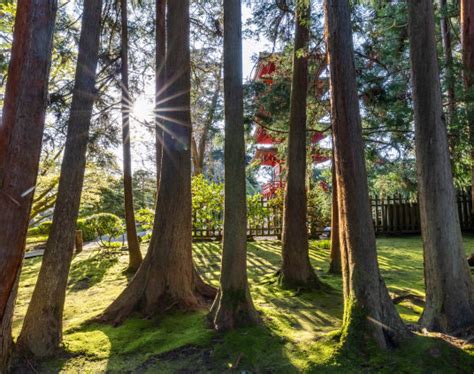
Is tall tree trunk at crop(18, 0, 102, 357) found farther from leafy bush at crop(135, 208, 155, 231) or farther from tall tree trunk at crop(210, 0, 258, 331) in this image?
leafy bush at crop(135, 208, 155, 231)

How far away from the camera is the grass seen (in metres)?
2.77

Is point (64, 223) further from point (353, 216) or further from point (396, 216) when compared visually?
point (396, 216)

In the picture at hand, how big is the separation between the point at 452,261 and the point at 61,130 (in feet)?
22.4

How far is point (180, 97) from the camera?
16.0 ft

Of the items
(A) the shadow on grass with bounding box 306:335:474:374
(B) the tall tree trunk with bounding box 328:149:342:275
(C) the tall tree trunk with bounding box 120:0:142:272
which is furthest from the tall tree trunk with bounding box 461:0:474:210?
(C) the tall tree trunk with bounding box 120:0:142:272

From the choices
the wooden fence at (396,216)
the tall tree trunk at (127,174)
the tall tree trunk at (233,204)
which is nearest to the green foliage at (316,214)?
the wooden fence at (396,216)

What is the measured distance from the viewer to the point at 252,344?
327cm

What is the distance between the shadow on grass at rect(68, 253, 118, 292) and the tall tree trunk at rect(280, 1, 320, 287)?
4.17 meters

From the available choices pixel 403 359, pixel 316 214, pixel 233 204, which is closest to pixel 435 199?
pixel 403 359

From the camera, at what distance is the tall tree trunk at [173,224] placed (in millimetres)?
4363

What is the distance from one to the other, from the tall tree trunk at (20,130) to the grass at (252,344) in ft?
3.17

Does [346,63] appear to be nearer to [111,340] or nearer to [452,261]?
[452,261]

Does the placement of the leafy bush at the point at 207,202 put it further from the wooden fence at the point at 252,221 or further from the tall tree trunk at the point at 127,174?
the tall tree trunk at the point at 127,174

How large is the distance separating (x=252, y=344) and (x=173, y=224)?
6.52 feet
